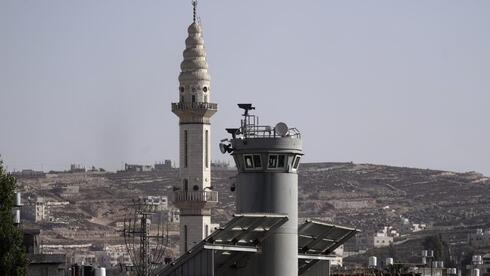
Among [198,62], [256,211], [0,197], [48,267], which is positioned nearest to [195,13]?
[198,62]

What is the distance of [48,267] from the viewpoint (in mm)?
72188

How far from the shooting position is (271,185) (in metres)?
51.9

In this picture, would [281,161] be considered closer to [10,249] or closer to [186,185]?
[10,249]

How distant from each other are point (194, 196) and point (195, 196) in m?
0.06

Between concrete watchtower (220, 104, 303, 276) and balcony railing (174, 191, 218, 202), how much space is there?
76.0m

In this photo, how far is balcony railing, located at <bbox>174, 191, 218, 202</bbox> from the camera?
128m

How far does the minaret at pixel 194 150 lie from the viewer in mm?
128125

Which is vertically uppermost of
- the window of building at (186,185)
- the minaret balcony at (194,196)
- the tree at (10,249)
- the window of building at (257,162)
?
the window of building at (186,185)

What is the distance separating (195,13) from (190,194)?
13.5 m

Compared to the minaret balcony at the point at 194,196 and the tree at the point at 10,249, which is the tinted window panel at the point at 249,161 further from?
the minaret balcony at the point at 194,196

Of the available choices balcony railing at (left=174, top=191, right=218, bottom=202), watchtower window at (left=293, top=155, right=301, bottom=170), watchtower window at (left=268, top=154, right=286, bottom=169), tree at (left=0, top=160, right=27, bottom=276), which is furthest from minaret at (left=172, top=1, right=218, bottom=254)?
watchtower window at (left=268, top=154, right=286, bottom=169)

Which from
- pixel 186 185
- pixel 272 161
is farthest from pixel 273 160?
pixel 186 185

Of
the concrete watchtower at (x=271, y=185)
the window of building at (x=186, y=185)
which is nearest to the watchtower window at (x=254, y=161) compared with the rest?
the concrete watchtower at (x=271, y=185)

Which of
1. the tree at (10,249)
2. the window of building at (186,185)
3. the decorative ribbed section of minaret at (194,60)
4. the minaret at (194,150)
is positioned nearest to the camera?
the tree at (10,249)
